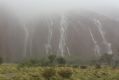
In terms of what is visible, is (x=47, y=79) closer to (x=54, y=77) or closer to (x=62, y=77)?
(x=54, y=77)

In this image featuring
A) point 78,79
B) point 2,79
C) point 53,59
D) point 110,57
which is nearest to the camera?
point 2,79

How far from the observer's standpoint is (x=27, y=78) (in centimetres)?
5059

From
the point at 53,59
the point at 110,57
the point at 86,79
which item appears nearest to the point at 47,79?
the point at 86,79

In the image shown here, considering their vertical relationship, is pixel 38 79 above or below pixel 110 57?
below

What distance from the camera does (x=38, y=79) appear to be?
167ft

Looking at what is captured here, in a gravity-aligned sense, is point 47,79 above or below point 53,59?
below

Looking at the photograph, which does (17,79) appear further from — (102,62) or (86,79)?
(102,62)

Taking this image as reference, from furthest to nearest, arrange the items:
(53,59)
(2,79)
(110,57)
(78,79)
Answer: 1. (110,57)
2. (53,59)
3. (78,79)
4. (2,79)

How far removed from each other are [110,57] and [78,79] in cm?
11330

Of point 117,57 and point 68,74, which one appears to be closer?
point 68,74

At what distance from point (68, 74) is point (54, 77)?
18.0ft

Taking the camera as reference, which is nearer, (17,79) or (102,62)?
(17,79)

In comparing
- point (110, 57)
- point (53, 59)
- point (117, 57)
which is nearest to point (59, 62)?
point (53, 59)

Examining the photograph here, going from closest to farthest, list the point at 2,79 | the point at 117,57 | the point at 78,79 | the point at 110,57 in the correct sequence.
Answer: the point at 2,79 → the point at 78,79 → the point at 110,57 → the point at 117,57
